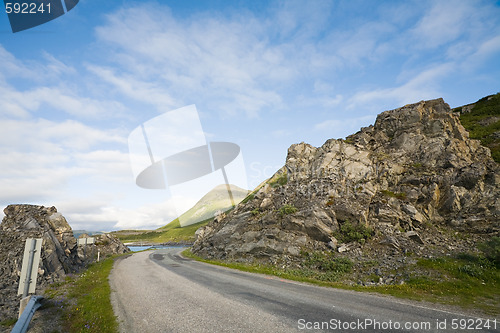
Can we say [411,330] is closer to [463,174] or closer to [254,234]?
[254,234]

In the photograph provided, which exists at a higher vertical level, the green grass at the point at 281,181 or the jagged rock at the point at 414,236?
the green grass at the point at 281,181

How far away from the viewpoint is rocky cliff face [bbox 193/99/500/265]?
77.1 ft

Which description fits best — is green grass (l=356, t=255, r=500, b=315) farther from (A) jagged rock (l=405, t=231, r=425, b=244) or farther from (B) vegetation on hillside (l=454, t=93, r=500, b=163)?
(B) vegetation on hillside (l=454, t=93, r=500, b=163)

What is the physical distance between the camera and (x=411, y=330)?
312 inches

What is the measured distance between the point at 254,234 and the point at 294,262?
778cm

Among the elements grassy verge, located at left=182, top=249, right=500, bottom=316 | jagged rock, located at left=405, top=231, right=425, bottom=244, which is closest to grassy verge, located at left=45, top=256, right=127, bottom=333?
grassy verge, located at left=182, top=249, right=500, bottom=316

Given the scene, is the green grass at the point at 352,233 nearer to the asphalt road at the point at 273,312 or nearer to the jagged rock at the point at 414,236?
the jagged rock at the point at 414,236

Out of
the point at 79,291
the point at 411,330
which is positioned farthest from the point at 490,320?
the point at 79,291

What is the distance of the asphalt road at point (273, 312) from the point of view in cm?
820

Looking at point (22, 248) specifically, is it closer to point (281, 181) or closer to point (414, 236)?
point (414, 236)

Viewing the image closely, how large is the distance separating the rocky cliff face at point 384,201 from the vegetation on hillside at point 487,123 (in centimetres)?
519

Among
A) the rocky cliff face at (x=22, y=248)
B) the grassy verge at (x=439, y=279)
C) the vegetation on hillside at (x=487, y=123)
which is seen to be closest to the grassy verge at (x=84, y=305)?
the rocky cliff face at (x=22, y=248)

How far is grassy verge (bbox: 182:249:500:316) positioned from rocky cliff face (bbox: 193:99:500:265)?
105 inches

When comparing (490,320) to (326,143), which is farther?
(326,143)
